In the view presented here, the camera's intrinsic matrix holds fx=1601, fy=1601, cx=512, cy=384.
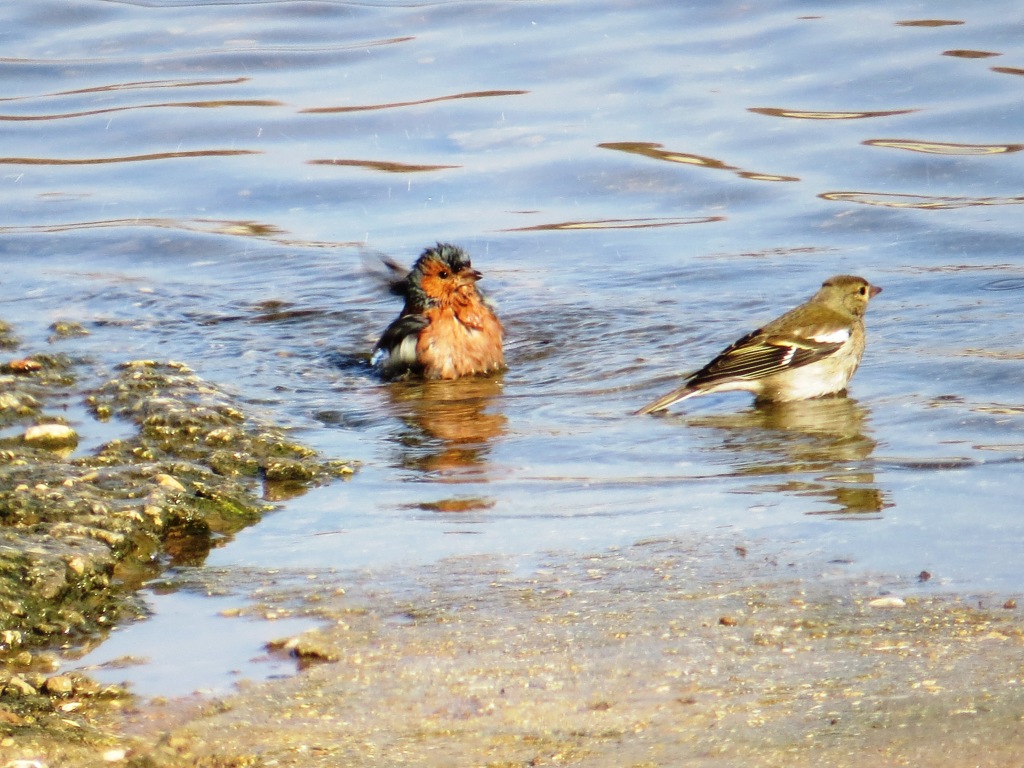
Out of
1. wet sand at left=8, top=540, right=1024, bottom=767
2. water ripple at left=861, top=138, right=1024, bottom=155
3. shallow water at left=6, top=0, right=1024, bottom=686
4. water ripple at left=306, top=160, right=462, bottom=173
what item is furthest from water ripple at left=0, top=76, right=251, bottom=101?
wet sand at left=8, top=540, right=1024, bottom=767

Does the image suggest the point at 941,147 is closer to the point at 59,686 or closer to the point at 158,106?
the point at 158,106

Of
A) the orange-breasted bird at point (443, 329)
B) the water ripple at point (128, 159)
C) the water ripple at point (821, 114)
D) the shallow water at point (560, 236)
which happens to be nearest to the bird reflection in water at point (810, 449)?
the shallow water at point (560, 236)

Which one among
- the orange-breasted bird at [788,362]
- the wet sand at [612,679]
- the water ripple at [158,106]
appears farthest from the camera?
the water ripple at [158,106]

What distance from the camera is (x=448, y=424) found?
7.51 meters

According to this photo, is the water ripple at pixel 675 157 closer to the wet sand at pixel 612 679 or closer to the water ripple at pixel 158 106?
the water ripple at pixel 158 106

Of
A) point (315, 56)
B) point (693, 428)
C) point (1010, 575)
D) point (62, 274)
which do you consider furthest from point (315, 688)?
point (315, 56)

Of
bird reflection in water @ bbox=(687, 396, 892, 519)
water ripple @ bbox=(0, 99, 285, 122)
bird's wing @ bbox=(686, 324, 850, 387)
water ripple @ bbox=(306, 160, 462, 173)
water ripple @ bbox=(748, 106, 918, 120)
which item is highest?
water ripple @ bbox=(0, 99, 285, 122)

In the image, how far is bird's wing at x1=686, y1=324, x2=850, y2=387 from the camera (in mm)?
7594

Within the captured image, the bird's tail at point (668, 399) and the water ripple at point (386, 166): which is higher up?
the water ripple at point (386, 166)

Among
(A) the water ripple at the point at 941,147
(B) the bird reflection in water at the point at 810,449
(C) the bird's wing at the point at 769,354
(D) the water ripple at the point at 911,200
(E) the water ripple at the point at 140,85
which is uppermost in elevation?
(E) the water ripple at the point at 140,85

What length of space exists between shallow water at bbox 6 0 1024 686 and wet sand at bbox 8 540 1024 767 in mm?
357

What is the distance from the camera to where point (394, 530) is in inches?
215

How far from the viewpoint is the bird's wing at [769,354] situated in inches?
299

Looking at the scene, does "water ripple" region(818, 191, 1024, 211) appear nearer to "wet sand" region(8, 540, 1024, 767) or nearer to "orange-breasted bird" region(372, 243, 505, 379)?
"orange-breasted bird" region(372, 243, 505, 379)
